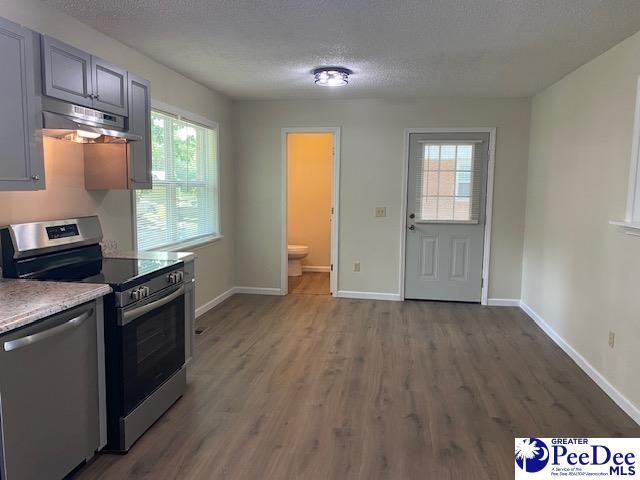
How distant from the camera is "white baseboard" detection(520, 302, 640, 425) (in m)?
2.80

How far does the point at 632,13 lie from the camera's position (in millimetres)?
2619

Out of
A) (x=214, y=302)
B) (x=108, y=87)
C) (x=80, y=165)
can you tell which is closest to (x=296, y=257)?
(x=214, y=302)

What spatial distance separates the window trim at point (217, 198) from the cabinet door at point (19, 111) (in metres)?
1.26

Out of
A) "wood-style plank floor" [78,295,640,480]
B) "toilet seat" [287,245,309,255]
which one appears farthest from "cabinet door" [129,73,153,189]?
"toilet seat" [287,245,309,255]

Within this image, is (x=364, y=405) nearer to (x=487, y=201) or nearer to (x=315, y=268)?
(x=487, y=201)

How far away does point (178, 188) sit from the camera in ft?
14.1

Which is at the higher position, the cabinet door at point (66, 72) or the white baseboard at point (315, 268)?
the cabinet door at point (66, 72)

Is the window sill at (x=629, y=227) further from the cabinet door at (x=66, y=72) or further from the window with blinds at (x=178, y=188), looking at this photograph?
the window with blinds at (x=178, y=188)

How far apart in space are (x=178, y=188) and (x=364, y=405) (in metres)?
2.63

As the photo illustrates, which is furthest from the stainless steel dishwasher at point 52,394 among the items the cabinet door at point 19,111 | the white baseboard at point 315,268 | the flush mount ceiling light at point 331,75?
the white baseboard at point 315,268

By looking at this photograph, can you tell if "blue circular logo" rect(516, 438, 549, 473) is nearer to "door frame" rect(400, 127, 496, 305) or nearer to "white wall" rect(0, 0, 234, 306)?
"white wall" rect(0, 0, 234, 306)

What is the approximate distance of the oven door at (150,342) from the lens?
2.31 metres

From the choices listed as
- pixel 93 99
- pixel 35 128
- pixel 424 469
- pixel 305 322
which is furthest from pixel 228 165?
pixel 424 469

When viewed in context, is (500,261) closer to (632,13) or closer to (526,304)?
(526,304)
